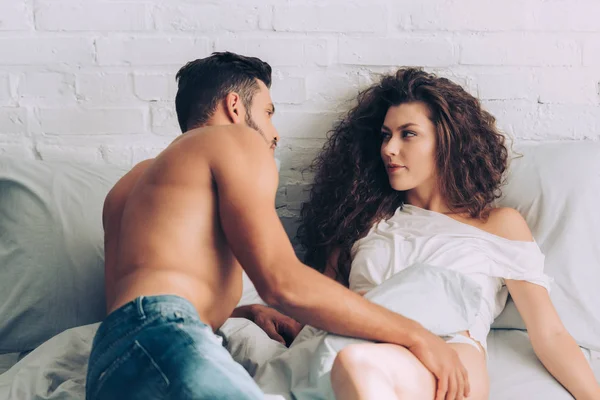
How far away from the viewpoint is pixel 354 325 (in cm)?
122

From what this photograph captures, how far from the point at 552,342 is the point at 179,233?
895mm

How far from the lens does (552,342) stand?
158cm

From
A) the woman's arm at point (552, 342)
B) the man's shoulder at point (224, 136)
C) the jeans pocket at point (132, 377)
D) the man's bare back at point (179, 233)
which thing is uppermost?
the man's shoulder at point (224, 136)

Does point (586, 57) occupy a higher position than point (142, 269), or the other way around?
point (586, 57)

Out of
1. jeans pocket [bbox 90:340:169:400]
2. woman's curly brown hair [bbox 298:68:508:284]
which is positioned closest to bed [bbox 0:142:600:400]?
woman's curly brown hair [bbox 298:68:508:284]

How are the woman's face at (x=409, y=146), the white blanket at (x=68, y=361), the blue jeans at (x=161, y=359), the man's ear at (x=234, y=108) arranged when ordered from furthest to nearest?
the woman's face at (x=409, y=146)
the man's ear at (x=234, y=108)
the white blanket at (x=68, y=361)
the blue jeans at (x=161, y=359)

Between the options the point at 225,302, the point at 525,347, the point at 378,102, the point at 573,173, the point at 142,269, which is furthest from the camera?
the point at 378,102

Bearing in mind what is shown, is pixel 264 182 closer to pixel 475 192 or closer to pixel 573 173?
pixel 475 192

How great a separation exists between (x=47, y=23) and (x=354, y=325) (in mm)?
1313

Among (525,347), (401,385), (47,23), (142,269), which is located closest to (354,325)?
(401,385)

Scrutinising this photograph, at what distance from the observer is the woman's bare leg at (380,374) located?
42.8 inches

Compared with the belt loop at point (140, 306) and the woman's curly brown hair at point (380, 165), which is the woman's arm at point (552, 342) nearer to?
the woman's curly brown hair at point (380, 165)

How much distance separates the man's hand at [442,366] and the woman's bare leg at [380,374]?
0.01m

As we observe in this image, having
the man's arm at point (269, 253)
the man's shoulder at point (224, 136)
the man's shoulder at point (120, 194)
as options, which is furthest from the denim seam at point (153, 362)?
the man's shoulder at point (120, 194)
